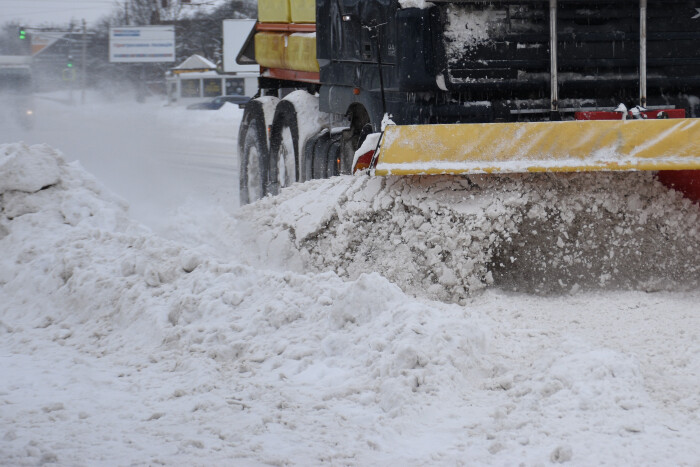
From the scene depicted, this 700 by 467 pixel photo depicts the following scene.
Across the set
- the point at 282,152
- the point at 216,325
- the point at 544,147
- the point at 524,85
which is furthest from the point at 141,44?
the point at 216,325

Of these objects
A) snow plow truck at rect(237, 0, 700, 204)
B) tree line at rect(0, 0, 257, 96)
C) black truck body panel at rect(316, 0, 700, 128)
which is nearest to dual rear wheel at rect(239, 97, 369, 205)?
snow plow truck at rect(237, 0, 700, 204)

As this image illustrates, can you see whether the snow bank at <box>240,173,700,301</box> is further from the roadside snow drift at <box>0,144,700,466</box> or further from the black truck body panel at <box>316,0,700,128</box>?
the black truck body panel at <box>316,0,700,128</box>

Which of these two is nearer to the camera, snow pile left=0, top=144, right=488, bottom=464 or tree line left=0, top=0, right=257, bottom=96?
snow pile left=0, top=144, right=488, bottom=464

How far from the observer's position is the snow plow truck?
5.89m

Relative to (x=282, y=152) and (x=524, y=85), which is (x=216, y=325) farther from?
(x=282, y=152)

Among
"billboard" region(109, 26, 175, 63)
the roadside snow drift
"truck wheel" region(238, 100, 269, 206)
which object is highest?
"billboard" region(109, 26, 175, 63)

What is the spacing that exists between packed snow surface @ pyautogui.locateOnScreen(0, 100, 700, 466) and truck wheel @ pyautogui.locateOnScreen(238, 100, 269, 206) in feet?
9.57

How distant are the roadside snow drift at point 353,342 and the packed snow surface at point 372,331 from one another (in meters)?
0.01

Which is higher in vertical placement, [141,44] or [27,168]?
[141,44]

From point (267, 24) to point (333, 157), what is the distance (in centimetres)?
308

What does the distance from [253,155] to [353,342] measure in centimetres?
644

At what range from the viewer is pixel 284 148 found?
9883mm

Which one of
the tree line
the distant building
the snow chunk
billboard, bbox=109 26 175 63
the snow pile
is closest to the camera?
the snow pile

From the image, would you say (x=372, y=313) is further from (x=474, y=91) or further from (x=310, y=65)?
(x=310, y=65)
